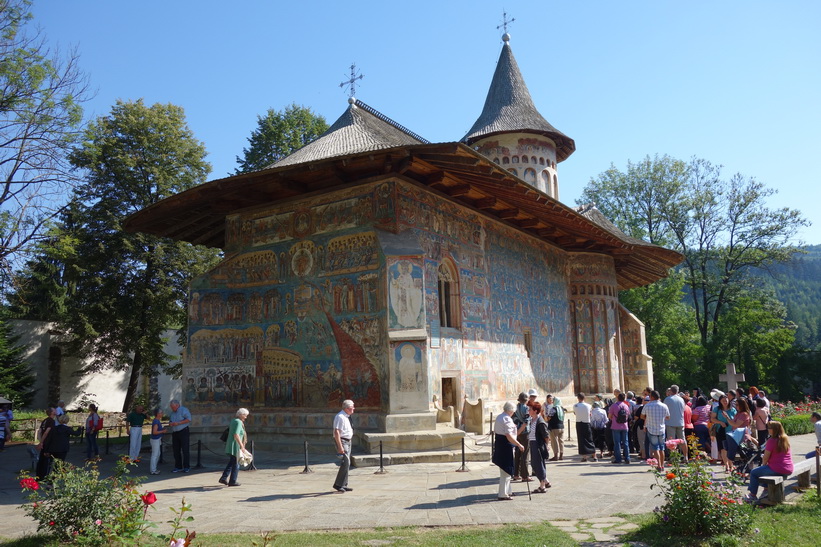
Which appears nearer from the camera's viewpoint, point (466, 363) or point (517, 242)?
point (466, 363)

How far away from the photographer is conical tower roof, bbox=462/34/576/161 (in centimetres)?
2570

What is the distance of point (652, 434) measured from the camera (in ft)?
32.6

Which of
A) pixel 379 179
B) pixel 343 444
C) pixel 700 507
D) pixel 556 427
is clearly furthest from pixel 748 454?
pixel 379 179

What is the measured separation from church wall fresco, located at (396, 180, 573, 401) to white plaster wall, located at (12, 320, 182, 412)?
16133 mm

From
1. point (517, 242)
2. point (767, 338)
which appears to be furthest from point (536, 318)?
point (767, 338)

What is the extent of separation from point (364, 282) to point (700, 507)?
828cm

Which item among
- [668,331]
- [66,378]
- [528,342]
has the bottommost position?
[66,378]

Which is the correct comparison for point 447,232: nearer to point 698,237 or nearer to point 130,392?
point 130,392

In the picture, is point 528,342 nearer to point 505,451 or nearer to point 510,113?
point 505,451

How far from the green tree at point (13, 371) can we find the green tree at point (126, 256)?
188cm

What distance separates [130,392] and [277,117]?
1405cm

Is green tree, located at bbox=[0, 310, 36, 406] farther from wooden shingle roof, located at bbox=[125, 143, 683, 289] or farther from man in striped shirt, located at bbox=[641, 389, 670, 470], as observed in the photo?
man in striped shirt, located at bbox=[641, 389, 670, 470]

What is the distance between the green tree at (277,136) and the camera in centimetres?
2842

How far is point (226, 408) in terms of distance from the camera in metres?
14.4
